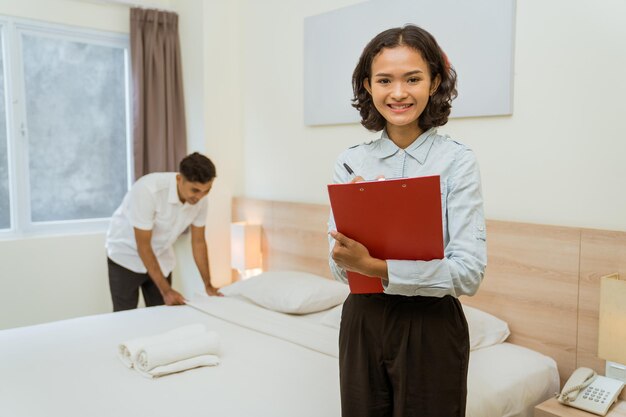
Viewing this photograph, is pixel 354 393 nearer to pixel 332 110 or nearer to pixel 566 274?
pixel 566 274

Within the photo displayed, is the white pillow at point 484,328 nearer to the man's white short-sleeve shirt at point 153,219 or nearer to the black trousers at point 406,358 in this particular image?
the black trousers at point 406,358

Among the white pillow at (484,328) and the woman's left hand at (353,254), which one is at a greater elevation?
the woman's left hand at (353,254)

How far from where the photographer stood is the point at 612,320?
79.1 inches

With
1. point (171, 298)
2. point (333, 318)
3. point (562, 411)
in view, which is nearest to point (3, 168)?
point (171, 298)

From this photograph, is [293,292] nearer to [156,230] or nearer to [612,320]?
[156,230]

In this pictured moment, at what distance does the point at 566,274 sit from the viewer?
229 cm

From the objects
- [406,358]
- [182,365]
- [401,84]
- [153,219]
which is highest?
[401,84]

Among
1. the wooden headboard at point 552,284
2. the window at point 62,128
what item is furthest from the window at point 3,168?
the wooden headboard at point 552,284

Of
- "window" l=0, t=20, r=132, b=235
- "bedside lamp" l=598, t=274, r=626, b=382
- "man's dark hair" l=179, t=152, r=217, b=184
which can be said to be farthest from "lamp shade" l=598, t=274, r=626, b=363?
"window" l=0, t=20, r=132, b=235

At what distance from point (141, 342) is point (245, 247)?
1.55 meters

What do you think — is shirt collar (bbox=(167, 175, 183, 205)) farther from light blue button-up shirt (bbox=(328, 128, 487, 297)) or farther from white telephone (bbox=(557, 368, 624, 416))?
white telephone (bbox=(557, 368, 624, 416))

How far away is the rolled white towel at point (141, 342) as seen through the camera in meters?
2.12

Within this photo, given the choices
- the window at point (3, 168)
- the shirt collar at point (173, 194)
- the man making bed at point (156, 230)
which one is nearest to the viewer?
the man making bed at point (156, 230)

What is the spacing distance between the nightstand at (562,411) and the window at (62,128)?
2.96 meters
